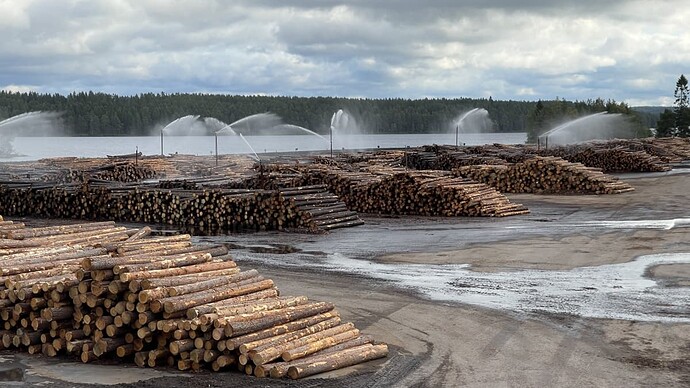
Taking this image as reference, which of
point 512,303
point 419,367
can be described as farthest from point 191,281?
point 512,303

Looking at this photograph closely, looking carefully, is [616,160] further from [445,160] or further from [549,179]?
[549,179]

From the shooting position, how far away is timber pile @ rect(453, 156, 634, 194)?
40.6 meters

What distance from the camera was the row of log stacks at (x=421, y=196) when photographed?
101 feet

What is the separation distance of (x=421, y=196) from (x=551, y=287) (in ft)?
50.5

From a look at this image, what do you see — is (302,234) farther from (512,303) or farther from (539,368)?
(539,368)

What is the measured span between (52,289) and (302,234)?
47.6 feet

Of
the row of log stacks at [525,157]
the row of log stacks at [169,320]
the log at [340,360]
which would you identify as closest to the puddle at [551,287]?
the log at [340,360]

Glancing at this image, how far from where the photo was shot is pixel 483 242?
74.9 feet

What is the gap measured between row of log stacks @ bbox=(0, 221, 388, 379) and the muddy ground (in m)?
0.26

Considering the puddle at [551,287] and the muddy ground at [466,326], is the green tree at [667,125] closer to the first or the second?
the muddy ground at [466,326]

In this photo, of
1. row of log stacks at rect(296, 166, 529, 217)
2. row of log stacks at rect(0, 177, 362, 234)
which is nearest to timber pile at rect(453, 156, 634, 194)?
row of log stacks at rect(296, 166, 529, 217)

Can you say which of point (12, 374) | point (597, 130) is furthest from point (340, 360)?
point (597, 130)

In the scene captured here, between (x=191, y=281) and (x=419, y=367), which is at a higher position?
(x=191, y=281)

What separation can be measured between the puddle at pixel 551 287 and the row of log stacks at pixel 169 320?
4.09 meters
